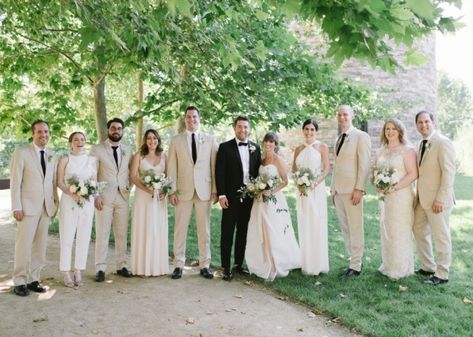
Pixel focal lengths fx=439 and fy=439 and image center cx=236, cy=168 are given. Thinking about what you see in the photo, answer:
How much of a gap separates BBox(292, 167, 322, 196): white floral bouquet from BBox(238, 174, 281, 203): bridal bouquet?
0.31m

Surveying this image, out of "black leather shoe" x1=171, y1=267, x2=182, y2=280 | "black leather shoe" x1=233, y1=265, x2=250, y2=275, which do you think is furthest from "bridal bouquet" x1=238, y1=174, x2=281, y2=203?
"black leather shoe" x1=171, y1=267, x2=182, y2=280

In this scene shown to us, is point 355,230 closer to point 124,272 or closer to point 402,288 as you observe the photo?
point 402,288

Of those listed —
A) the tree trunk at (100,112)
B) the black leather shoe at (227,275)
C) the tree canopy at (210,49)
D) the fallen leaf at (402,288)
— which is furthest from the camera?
the tree trunk at (100,112)

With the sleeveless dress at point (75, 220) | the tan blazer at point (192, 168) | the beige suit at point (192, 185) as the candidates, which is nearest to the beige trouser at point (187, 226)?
the beige suit at point (192, 185)

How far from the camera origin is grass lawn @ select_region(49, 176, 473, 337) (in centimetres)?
433

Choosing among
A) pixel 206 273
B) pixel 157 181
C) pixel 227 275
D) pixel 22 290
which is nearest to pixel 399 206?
pixel 227 275

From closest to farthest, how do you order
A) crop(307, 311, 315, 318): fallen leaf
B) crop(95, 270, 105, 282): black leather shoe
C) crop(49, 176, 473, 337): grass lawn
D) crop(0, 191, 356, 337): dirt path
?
crop(0, 191, 356, 337): dirt path, crop(49, 176, 473, 337): grass lawn, crop(307, 311, 315, 318): fallen leaf, crop(95, 270, 105, 282): black leather shoe

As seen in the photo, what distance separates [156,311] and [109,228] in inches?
70.5

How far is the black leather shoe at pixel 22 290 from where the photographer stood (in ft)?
16.8

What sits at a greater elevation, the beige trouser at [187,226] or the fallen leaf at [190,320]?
the beige trouser at [187,226]

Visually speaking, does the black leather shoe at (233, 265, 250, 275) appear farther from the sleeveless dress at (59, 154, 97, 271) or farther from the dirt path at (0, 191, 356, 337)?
the sleeveless dress at (59, 154, 97, 271)

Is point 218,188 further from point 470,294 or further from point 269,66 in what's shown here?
point 470,294

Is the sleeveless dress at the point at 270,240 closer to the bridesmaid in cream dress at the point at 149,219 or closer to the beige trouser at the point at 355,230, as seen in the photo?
the beige trouser at the point at 355,230

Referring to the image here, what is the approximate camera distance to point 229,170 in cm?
605
